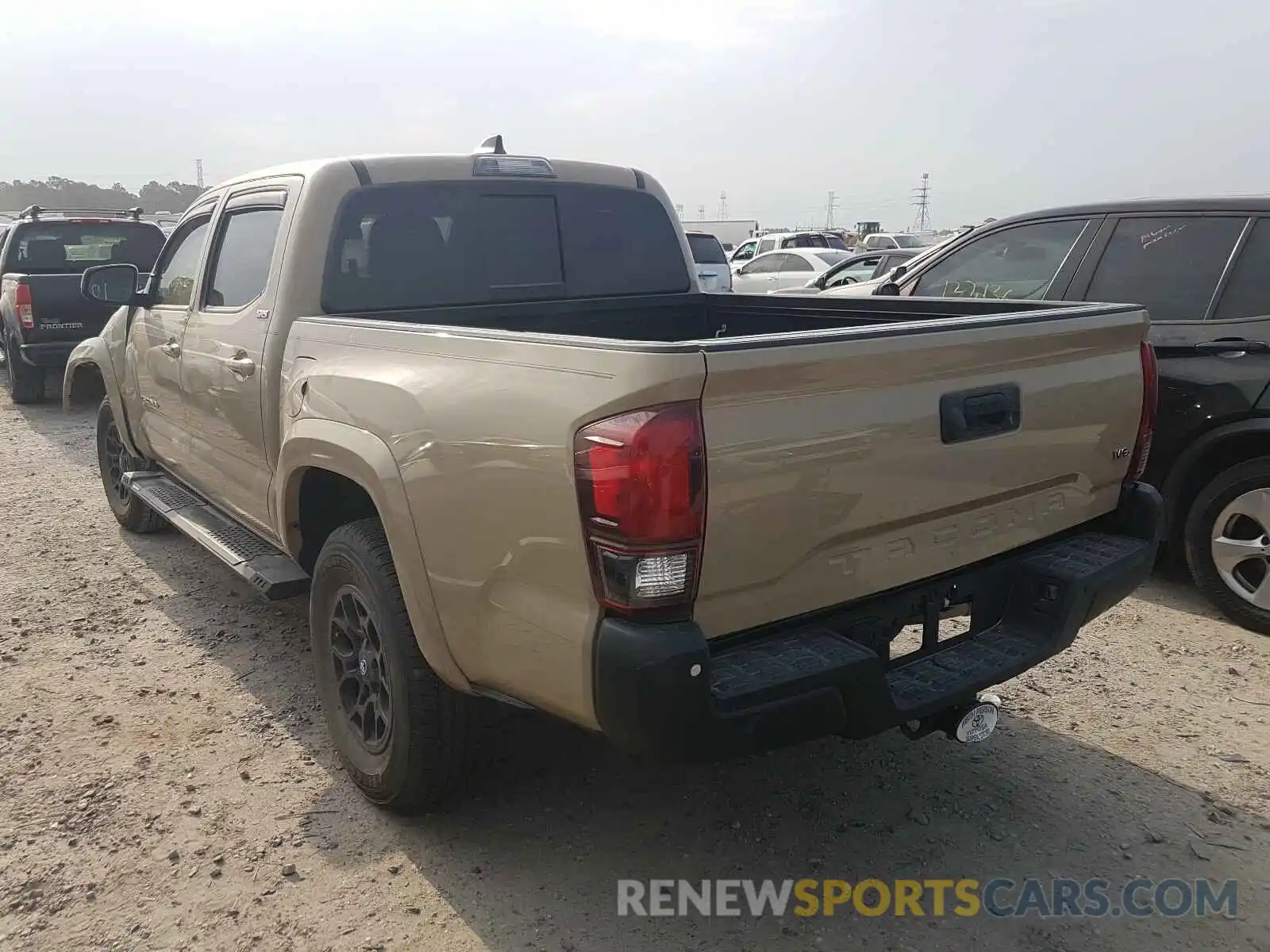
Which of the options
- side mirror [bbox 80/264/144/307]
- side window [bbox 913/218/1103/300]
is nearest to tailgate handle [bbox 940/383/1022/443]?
side window [bbox 913/218/1103/300]

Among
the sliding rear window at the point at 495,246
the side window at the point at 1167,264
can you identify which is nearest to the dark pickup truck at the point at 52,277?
the sliding rear window at the point at 495,246

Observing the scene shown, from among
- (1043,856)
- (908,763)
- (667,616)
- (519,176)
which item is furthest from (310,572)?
(1043,856)

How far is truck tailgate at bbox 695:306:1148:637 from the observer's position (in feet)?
7.27

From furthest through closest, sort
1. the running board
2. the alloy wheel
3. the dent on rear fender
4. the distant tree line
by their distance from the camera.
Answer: the distant tree line < the dent on rear fender < the alloy wheel < the running board

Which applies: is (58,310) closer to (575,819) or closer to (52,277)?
(52,277)

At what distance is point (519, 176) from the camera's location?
13.2 ft

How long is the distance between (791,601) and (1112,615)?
298 centimetres

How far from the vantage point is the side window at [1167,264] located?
4.72m

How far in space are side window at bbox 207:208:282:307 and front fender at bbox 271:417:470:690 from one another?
1.03 meters

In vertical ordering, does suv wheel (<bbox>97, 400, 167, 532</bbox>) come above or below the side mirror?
below

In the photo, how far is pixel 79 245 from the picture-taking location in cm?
1120

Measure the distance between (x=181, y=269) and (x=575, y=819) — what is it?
3.37 meters

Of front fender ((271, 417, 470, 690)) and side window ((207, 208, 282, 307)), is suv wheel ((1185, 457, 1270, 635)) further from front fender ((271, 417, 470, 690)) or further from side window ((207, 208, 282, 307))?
side window ((207, 208, 282, 307))

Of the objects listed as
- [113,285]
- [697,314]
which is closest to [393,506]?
[697,314]
